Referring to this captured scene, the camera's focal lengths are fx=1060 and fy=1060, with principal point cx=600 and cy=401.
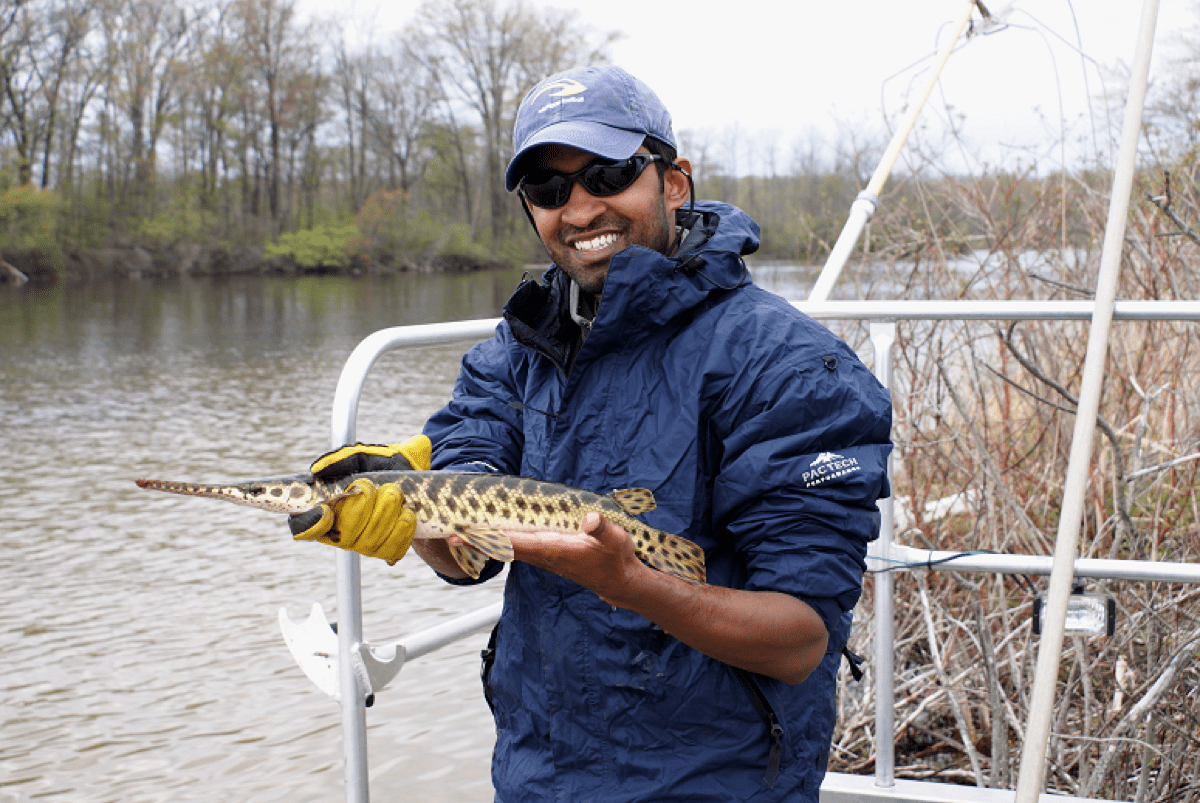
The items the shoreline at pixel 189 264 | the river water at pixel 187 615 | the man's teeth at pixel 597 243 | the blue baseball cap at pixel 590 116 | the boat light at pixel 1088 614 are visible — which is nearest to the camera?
the blue baseball cap at pixel 590 116

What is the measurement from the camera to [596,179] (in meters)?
2.10

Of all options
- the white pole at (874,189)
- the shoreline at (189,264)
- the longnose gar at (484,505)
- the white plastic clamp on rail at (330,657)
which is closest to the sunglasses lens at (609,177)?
the longnose gar at (484,505)

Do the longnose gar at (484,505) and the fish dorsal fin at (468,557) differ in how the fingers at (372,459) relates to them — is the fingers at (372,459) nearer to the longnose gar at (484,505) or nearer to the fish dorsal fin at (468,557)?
the longnose gar at (484,505)

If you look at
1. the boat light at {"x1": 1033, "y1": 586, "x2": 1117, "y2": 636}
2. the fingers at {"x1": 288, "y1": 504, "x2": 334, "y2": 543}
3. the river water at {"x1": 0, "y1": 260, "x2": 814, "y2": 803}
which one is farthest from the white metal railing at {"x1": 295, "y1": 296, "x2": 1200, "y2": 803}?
the river water at {"x1": 0, "y1": 260, "x2": 814, "y2": 803}

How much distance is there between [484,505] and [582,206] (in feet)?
2.05

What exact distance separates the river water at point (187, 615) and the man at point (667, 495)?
331cm

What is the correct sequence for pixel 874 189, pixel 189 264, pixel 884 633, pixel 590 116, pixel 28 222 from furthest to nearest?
pixel 189 264
pixel 28 222
pixel 874 189
pixel 884 633
pixel 590 116

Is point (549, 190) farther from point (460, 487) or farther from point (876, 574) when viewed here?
point (876, 574)

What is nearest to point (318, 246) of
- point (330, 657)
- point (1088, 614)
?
point (330, 657)

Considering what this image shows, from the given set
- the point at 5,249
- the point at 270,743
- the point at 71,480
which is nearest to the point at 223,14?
the point at 5,249

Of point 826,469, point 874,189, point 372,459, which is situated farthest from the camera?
point 874,189

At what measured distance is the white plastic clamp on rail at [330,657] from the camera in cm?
254

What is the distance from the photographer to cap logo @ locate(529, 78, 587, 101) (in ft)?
6.87

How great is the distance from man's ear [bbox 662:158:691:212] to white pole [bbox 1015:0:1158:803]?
2.73 feet
